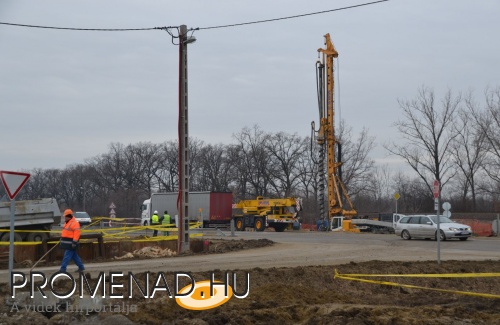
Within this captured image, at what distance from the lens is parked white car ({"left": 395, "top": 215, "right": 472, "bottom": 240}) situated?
35.2 meters

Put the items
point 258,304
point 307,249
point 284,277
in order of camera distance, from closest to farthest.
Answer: point 258,304 → point 284,277 → point 307,249

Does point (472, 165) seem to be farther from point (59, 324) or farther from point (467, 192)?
point (59, 324)

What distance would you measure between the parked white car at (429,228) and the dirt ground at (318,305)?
17.3 m

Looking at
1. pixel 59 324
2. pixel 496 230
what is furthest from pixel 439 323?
pixel 496 230

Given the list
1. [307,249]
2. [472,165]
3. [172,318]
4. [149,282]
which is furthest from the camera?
[472,165]

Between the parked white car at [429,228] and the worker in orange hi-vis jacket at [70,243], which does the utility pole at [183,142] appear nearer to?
the worker in orange hi-vis jacket at [70,243]

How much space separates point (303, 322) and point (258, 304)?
6.29 ft

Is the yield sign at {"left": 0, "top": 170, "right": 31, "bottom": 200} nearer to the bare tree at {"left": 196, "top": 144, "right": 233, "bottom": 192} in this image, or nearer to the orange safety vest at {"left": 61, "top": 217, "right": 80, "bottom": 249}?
the orange safety vest at {"left": 61, "top": 217, "right": 80, "bottom": 249}

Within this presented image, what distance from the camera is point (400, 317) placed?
10930 millimetres

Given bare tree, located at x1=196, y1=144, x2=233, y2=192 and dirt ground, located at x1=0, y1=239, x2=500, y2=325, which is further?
bare tree, located at x1=196, y1=144, x2=233, y2=192

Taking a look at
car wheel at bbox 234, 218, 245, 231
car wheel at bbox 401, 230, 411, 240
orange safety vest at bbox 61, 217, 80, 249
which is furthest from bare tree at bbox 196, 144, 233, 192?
orange safety vest at bbox 61, 217, 80, 249

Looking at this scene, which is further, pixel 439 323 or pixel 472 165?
pixel 472 165

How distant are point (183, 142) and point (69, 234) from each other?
9.49 m

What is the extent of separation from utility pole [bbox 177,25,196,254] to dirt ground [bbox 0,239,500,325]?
8.70 metres
